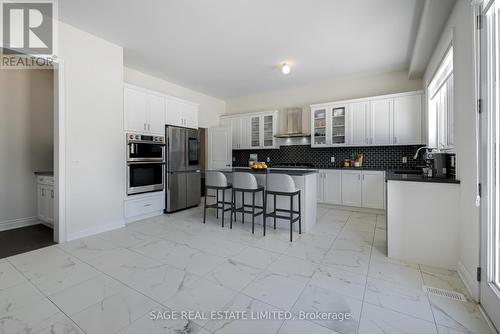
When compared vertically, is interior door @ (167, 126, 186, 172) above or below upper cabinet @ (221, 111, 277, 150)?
below

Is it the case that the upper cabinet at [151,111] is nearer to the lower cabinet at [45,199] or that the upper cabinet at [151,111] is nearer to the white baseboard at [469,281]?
the lower cabinet at [45,199]

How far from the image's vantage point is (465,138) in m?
1.98

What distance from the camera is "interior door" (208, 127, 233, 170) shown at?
629cm

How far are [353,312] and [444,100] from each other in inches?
136

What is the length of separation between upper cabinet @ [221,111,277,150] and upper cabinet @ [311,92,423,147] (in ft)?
3.72

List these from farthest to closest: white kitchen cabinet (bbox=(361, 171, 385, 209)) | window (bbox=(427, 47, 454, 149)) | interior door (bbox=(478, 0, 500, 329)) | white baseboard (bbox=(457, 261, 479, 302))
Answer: white kitchen cabinet (bbox=(361, 171, 385, 209)) < window (bbox=(427, 47, 454, 149)) < white baseboard (bbox=(457, 261, 479, 302)) < interior door (bbox=(478, 0, 500, 329))

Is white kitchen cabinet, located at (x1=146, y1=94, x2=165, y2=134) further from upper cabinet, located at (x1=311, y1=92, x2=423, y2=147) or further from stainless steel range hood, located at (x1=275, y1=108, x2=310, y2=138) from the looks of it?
upper cabinet, located at (x1=311, y1=92, x2=423, y2=147)

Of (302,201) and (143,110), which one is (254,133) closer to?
(143,110)

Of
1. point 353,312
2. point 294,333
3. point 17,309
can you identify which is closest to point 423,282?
point 353,312

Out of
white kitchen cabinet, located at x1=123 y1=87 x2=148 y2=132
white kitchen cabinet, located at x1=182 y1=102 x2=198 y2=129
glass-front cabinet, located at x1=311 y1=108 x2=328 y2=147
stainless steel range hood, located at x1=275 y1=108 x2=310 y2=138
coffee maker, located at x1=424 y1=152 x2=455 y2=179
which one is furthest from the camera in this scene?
stainless steel range hood, located at x1=275 y1=108 x2=310 y2=138

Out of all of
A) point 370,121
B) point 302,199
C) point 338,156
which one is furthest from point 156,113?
point 370,121

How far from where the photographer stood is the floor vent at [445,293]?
179cm

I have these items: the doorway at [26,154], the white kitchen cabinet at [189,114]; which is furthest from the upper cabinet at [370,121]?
the doorway at [26,154]

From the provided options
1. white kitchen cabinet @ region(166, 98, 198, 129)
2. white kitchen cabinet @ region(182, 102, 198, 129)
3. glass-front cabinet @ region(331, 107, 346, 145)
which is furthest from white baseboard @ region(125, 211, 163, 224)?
glass-front cabinet @ region(331, 107, 346, 145)
